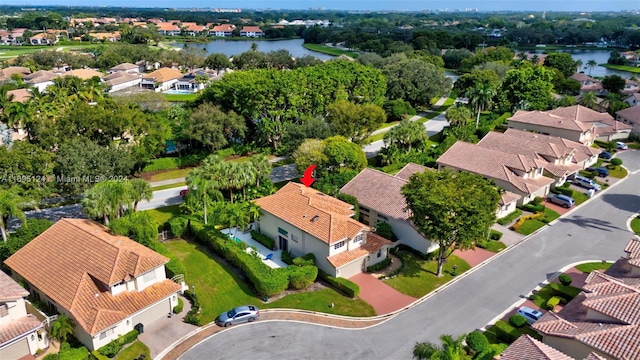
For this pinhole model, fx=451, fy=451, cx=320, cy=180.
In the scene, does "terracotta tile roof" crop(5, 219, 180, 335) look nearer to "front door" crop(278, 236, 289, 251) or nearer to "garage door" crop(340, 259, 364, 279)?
"front door" crop(278, 236, 289, 251)

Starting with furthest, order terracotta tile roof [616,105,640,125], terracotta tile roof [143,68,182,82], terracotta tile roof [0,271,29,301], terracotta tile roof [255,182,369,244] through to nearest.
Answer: terracotta tile roof [143,68,182,82] < terracotta tile roof [616,105,640,125] < terracotta tile roof [255,182,369,244] < terracotta tile roof [0,271,29,301]

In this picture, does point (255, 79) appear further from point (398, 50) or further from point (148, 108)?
point (398, 50)

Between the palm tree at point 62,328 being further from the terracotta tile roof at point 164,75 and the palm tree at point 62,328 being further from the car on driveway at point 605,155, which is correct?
the terracotta tile roof at point 164,75

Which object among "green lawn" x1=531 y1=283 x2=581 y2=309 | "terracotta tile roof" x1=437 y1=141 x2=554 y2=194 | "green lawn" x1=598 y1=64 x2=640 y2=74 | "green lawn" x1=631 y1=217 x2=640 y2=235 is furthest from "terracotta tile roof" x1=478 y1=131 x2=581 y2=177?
"green lawn" x1=598 y1=64 x2=640 y2=74

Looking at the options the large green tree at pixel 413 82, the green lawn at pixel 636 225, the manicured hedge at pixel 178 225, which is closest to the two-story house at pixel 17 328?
the manicured hedge at pixel 178 225

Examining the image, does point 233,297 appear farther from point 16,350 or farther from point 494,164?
point 494,164
